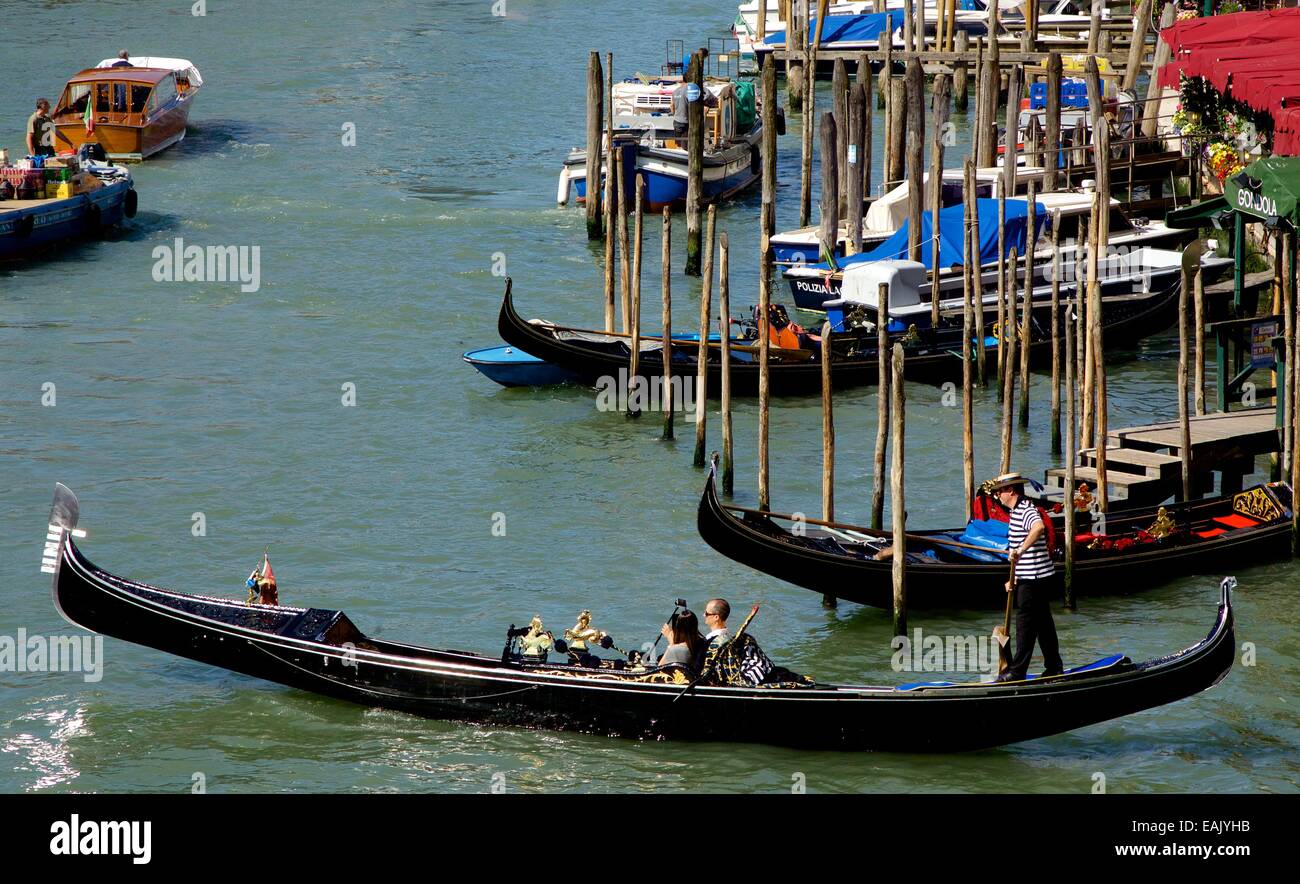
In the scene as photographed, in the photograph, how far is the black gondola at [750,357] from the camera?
52.9ft

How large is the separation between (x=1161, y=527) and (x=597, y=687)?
14.1ft

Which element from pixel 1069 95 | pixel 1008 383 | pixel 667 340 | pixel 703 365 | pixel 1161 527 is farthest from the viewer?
pixel 1069 95

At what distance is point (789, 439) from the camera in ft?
50.5

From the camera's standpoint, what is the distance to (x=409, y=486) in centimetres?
1424

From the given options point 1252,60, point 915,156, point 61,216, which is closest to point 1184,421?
point 1252,60

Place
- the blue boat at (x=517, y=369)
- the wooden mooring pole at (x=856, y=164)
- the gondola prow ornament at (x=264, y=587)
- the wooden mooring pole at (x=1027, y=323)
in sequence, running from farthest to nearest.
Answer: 1. the wooden mooring pole at (x=856, y=164)
2. the blue boat at (x=517, y=369)
3. the wooden mooring pole at (x=1027, y=323)
4. the gondola prow ornament at (x=264, y=587)

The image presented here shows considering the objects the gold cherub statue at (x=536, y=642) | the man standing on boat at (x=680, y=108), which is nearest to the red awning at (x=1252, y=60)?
the man standing on boat at (x=680, y=108)

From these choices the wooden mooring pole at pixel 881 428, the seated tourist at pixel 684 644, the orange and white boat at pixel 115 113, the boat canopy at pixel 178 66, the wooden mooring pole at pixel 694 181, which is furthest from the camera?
the boat canopy at pixel 178 66

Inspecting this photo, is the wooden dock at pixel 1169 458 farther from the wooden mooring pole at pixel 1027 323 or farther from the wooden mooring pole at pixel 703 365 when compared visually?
the wooden mooring pole at pixel 703 365

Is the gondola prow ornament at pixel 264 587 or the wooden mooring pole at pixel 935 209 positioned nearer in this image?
the gondola prow ornament at pixel 264 587

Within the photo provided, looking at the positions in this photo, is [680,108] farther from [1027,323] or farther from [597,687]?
[597,687]

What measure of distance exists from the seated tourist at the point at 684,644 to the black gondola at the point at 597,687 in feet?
0.25

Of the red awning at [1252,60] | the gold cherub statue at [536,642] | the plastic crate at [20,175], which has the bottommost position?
the gold cherub statue at [536,642]
